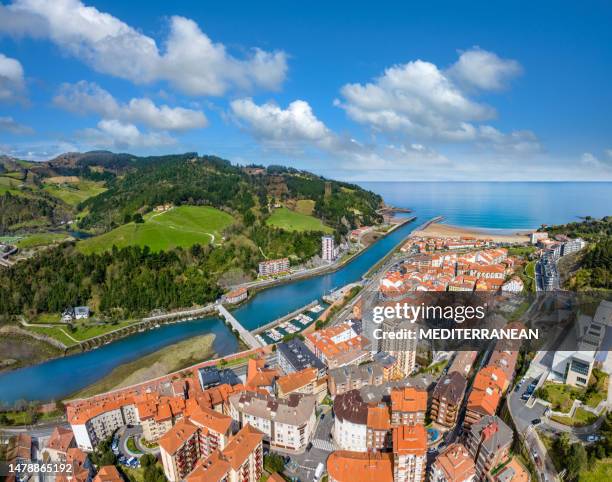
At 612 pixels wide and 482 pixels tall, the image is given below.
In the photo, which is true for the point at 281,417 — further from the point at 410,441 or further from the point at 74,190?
the point at 74,190

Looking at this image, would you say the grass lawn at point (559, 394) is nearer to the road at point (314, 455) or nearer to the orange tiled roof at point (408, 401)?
the orange tiled roof at point (408, 401)

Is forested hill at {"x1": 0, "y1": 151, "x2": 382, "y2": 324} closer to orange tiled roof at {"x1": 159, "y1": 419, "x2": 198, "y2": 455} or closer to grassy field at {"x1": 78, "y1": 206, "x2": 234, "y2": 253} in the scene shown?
grassy field at {"x1": 78, "y1": 206, "x2": 234, "y2": 253}

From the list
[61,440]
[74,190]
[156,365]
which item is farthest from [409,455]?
[74,190]

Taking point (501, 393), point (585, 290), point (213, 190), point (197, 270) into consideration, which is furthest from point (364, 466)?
point (213, 190)

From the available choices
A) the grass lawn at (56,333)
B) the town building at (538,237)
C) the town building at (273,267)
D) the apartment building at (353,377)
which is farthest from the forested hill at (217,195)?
the apartment building at (353,377)

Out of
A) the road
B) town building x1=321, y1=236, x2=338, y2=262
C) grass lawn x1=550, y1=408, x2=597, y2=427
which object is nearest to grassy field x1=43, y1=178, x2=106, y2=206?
town building x1=321, y1=236, x2=338, y2=262

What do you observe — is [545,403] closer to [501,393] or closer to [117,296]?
[501,393]
